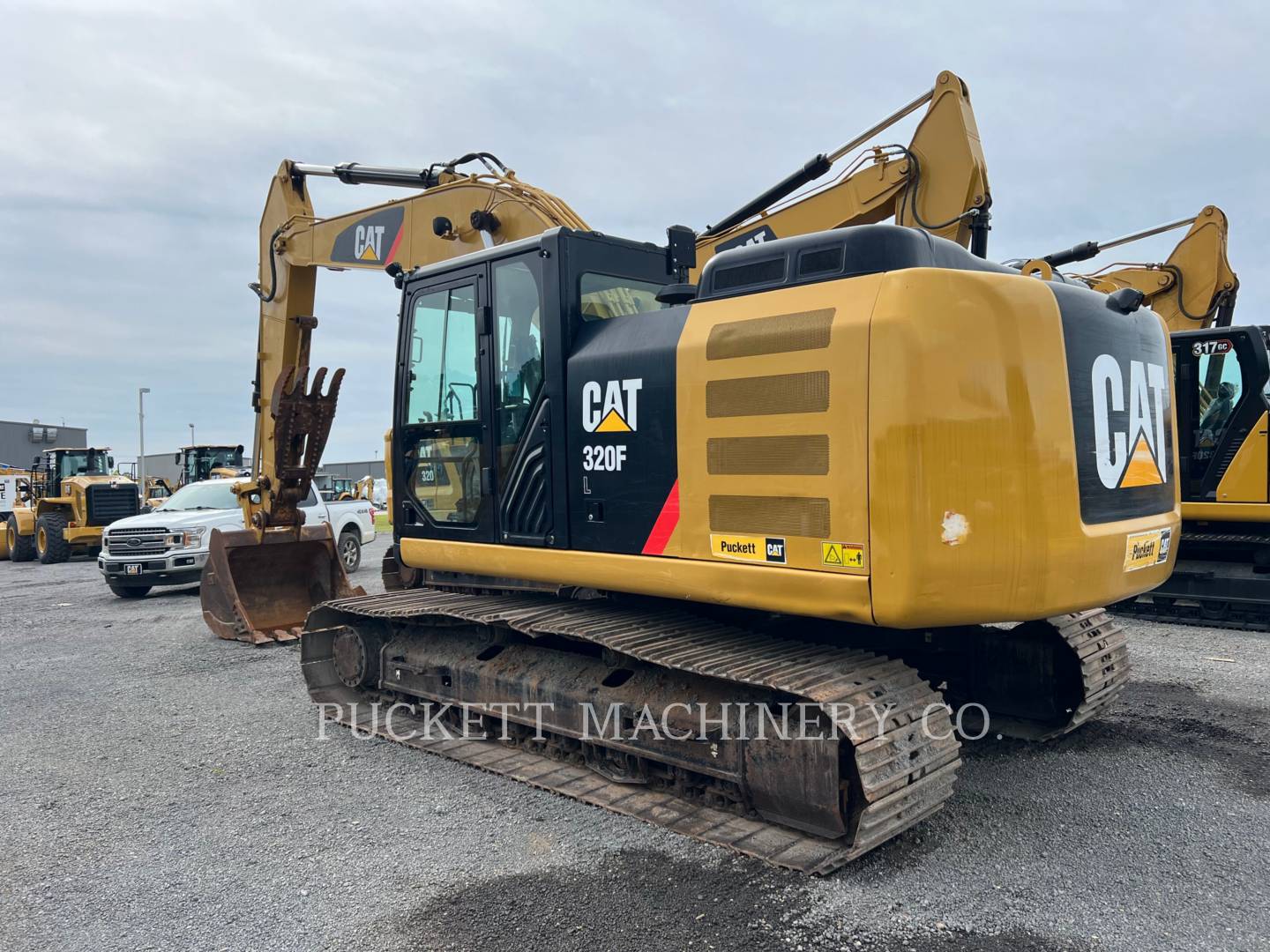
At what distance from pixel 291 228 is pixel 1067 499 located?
7.09 metres

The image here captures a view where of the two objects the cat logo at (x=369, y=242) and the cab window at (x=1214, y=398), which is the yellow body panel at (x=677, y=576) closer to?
the cat logo at (x=369, y=242)

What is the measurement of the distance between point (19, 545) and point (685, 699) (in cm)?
2301

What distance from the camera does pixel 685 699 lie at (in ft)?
14.4

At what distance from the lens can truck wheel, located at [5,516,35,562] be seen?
21984 millimetres

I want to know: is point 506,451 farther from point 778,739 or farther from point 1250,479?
point 1250,479

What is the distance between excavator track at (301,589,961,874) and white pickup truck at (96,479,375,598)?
22.4 ft

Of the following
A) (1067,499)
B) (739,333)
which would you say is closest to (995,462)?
(1067,499)

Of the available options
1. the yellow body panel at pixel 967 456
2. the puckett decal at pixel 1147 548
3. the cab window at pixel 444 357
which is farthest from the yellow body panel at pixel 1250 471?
the cab window at pixel 444 357

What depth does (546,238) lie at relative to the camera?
4.97 meters

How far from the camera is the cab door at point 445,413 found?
212 inches

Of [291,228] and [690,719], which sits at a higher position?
[291,228]

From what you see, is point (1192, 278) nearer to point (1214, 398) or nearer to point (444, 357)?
point (1214, 398)

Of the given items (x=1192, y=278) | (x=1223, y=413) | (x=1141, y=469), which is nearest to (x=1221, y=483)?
(x=1223, y=413)

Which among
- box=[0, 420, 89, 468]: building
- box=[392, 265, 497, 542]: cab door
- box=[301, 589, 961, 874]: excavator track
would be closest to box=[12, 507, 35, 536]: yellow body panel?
box=[301, 589, 961, 874]: excavator track
